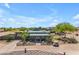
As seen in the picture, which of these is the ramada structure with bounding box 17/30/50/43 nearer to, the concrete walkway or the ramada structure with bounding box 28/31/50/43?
the ramada structure with bounding box 28/31/50/43

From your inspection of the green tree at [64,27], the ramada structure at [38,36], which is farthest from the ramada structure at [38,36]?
the green tree at [64,27]

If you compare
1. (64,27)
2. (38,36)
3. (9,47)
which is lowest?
(9,47)

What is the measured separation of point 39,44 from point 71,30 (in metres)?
0.41

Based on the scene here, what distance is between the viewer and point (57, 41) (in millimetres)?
3389

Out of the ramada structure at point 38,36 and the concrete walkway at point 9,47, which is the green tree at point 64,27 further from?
the concrete walkway at point 9,47

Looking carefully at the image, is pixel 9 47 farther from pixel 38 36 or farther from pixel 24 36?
pixel 38 36

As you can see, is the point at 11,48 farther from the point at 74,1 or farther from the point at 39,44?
the point at 74,1

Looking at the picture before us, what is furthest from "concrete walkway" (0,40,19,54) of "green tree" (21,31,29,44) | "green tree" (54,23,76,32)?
"green tree" (54,23,76,32)

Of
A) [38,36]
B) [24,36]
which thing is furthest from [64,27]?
[24,36]

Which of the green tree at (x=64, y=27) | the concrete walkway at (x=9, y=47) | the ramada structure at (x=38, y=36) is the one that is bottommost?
the concrete walkway at (x=9, y=47)

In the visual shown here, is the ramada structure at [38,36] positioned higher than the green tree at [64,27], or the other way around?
the green tree at [64,27]

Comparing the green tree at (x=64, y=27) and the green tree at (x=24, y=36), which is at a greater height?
the green tree at (x=64, y=27)

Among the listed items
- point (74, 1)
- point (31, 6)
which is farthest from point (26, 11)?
point (74, 1)

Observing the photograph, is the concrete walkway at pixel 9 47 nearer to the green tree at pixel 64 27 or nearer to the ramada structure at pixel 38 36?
the ramada structure at pixel 38 36
